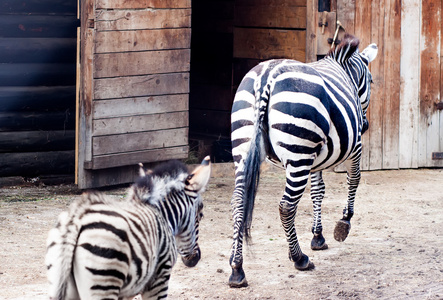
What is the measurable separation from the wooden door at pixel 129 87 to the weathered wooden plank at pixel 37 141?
126 cm

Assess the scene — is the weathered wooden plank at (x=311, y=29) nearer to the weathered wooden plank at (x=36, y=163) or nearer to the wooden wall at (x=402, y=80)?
the wooden wall at (x=402, y=80)

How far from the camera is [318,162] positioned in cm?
534

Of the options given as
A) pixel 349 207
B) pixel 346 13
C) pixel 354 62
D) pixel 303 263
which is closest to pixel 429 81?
pixel 346 13

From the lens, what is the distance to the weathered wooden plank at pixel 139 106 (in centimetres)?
780

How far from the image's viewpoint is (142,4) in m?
8.03

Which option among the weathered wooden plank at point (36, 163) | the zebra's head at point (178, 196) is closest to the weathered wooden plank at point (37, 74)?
the weathered wooden plank at point (36, 163)

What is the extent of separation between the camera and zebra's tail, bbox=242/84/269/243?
4.93m

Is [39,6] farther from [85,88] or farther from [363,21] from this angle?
[363,21]

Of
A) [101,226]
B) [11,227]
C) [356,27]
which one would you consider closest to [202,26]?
[356,27]

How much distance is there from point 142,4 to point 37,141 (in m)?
2.36

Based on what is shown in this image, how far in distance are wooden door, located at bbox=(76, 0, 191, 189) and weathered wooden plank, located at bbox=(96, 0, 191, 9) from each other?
11mm

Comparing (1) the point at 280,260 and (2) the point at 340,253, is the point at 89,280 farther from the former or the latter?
(2) the point at 340,253

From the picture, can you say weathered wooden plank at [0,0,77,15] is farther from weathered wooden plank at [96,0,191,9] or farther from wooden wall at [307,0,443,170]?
wooden wall at [307,0,443,170]

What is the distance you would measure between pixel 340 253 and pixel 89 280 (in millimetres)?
3295
